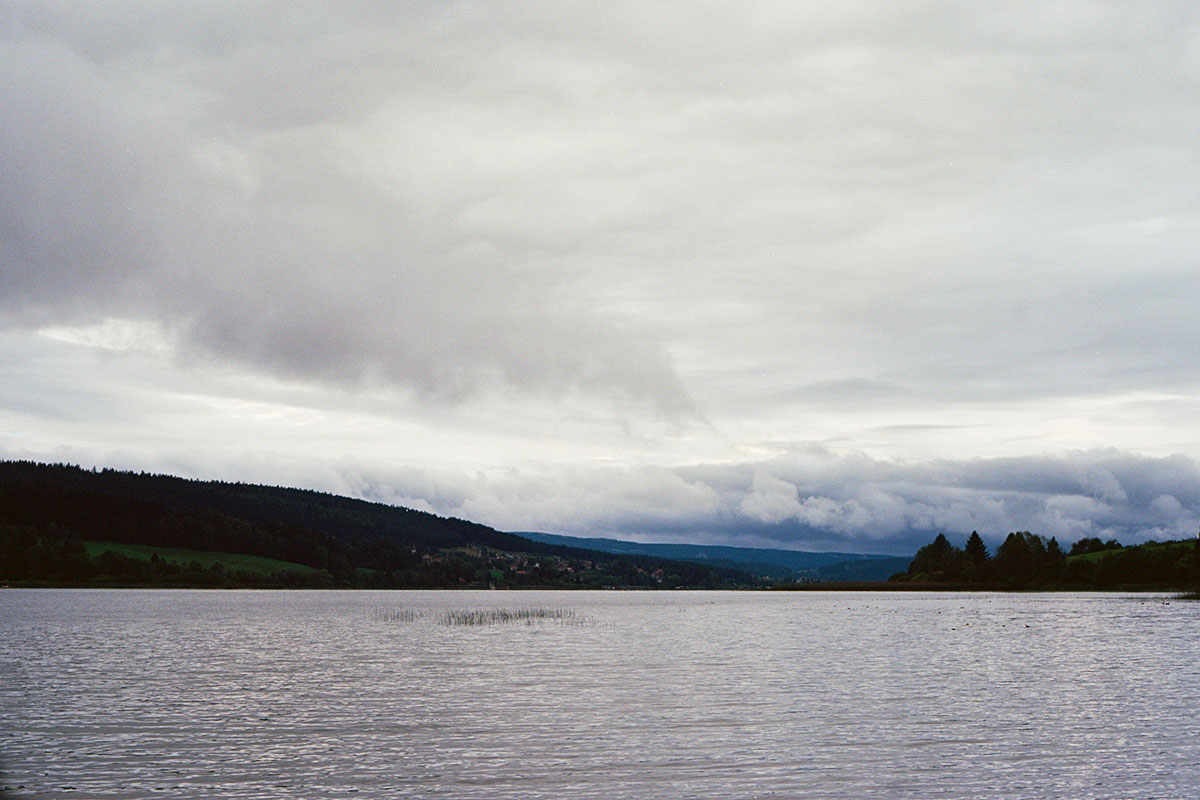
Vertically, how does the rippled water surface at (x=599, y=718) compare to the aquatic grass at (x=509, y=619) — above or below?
above

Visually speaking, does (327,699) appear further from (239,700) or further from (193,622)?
(193,622)

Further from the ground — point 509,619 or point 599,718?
point 599,718

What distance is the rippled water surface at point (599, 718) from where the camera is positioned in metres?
32.5

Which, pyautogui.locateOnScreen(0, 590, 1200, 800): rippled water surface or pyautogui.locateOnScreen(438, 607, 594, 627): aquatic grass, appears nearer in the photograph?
pyautogui.locateOnScreen(0, 590, 1200, 800): rippled water surface

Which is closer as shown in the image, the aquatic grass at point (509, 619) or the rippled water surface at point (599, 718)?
the rippled water surface at point (599, 718)

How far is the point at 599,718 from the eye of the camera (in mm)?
45844

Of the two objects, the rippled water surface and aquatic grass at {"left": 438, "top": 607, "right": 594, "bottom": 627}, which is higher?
the rippled water surface

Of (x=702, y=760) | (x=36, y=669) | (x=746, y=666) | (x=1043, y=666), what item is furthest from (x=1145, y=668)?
(x=36, y=669)

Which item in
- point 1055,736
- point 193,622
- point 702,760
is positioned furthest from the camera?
point 193,622

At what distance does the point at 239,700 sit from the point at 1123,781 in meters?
40.8

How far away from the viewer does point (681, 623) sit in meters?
137

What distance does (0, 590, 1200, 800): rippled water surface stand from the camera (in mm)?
32500

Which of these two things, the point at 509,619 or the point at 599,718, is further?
the point at 509,619

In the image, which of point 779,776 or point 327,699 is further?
point 327,699
